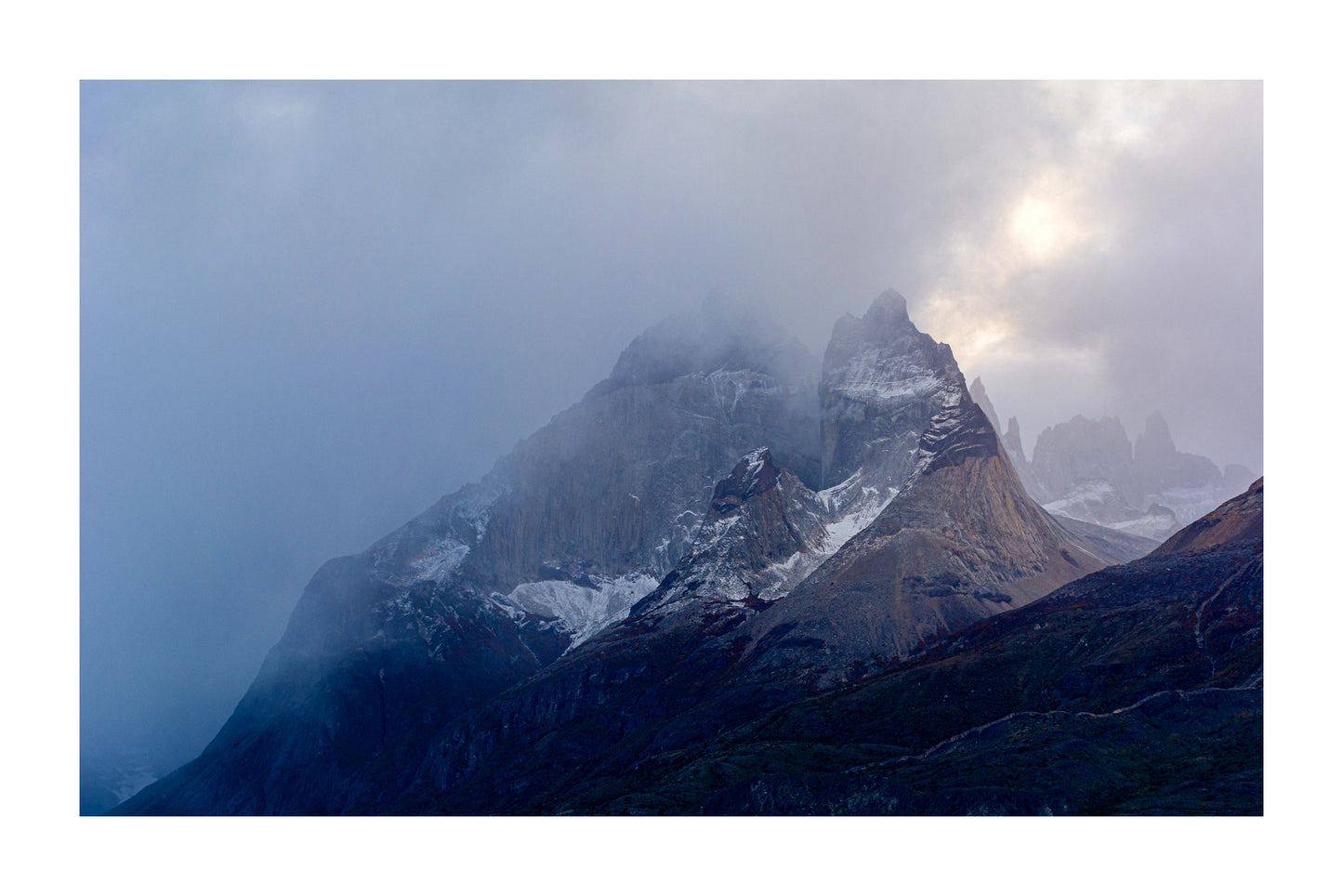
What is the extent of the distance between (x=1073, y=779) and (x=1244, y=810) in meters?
33.0

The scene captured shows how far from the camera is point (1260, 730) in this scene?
18750 cm
